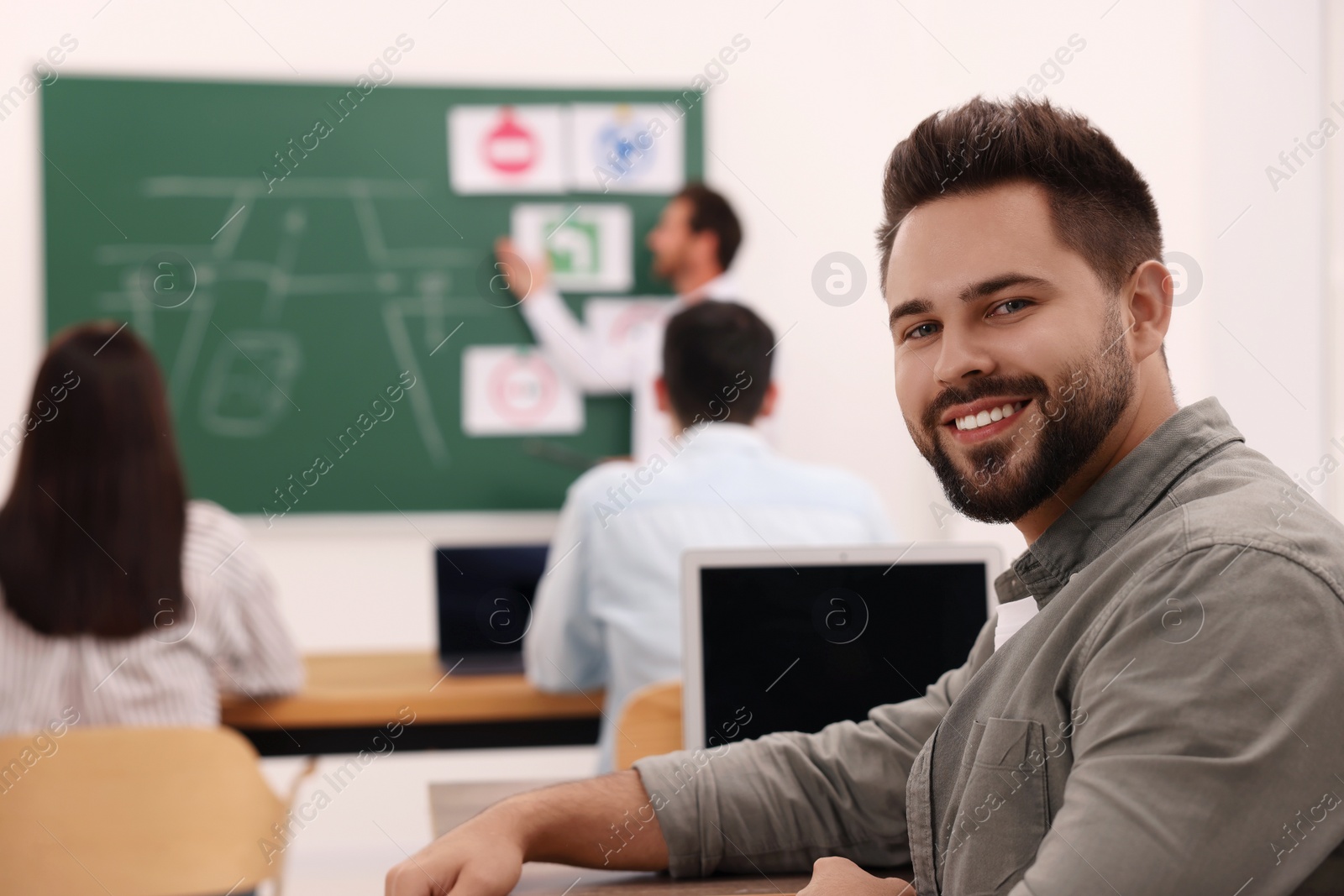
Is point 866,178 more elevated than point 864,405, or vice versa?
point 866,178

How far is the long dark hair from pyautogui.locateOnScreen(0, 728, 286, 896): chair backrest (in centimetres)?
34

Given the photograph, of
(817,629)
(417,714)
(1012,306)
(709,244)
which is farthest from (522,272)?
(1012,306)

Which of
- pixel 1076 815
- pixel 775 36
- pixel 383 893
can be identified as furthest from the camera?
pixel 775 36

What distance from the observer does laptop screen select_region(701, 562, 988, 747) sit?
1.35m

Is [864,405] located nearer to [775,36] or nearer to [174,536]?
[775,36]

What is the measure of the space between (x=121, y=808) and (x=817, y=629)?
46.9 inches

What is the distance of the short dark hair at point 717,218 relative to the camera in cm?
371

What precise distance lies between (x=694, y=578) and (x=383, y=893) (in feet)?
1.82

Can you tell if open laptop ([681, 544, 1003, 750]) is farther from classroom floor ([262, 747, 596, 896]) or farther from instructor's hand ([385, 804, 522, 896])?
classroom floor ([262, 747, 596, 896])

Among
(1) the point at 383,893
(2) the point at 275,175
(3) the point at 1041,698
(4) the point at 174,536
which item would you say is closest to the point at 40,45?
(2) the point at 275,175

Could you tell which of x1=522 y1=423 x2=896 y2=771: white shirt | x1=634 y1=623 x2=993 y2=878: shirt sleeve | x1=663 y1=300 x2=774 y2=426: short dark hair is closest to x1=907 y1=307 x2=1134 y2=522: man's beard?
x1=634 y1=623 x2=993 y2=878: shirt sleeve

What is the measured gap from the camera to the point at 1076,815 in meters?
0.70

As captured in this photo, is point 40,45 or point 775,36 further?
point 775,36

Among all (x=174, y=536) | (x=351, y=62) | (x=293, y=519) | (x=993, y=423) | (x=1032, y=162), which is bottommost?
(x=293, y=519)
